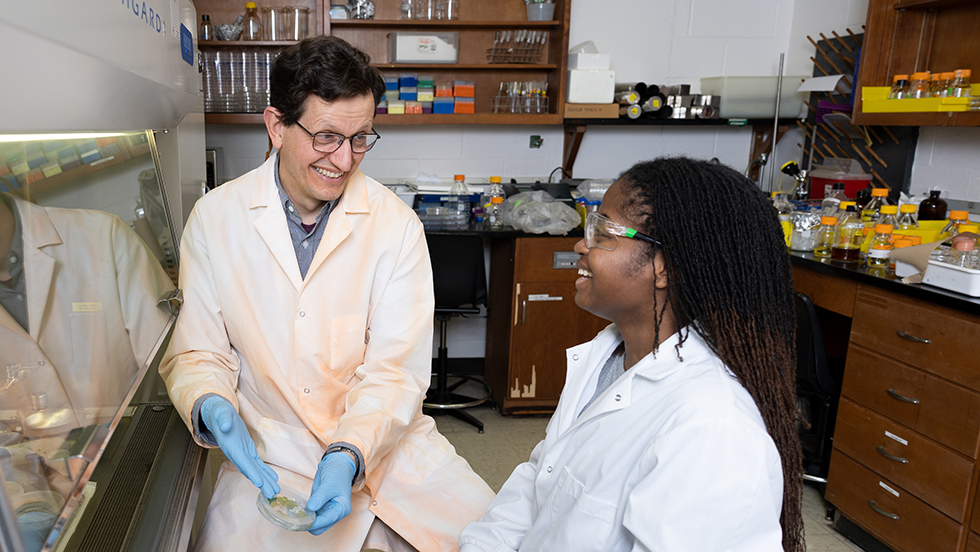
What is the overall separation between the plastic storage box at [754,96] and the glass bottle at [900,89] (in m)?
0.83

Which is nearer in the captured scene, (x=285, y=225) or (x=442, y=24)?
(x=285, y=225)

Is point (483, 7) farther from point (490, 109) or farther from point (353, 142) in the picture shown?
point (353, 142)

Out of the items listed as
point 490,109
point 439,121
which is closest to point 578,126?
point 490,109

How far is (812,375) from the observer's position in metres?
2.42

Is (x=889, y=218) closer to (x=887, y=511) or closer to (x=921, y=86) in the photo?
(x=921, y=86)

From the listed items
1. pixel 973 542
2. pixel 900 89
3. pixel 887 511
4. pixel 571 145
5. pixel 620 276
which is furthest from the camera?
pixel 571 145

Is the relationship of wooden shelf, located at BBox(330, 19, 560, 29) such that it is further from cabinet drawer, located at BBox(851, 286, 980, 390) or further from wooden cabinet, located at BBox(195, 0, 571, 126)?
cabinet drawer, located at BBox(851, 286, 980, 390)

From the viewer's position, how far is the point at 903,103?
9.12 ft

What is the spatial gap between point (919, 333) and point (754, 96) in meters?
1.98

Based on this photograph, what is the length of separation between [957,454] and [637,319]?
147 centimetres

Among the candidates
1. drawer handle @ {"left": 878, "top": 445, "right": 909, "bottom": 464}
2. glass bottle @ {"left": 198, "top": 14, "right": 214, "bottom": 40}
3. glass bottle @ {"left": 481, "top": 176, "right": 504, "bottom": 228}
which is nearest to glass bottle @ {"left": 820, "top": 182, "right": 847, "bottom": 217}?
drawer handle @ {"left": 878, "top": 445, "right": 909, "bottom": 464}

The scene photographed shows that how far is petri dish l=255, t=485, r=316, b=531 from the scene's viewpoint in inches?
41.0

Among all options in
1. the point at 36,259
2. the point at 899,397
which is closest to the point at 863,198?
the point at 899,397

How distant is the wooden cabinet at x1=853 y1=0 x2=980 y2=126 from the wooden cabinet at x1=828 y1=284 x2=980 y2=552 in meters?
1.14
